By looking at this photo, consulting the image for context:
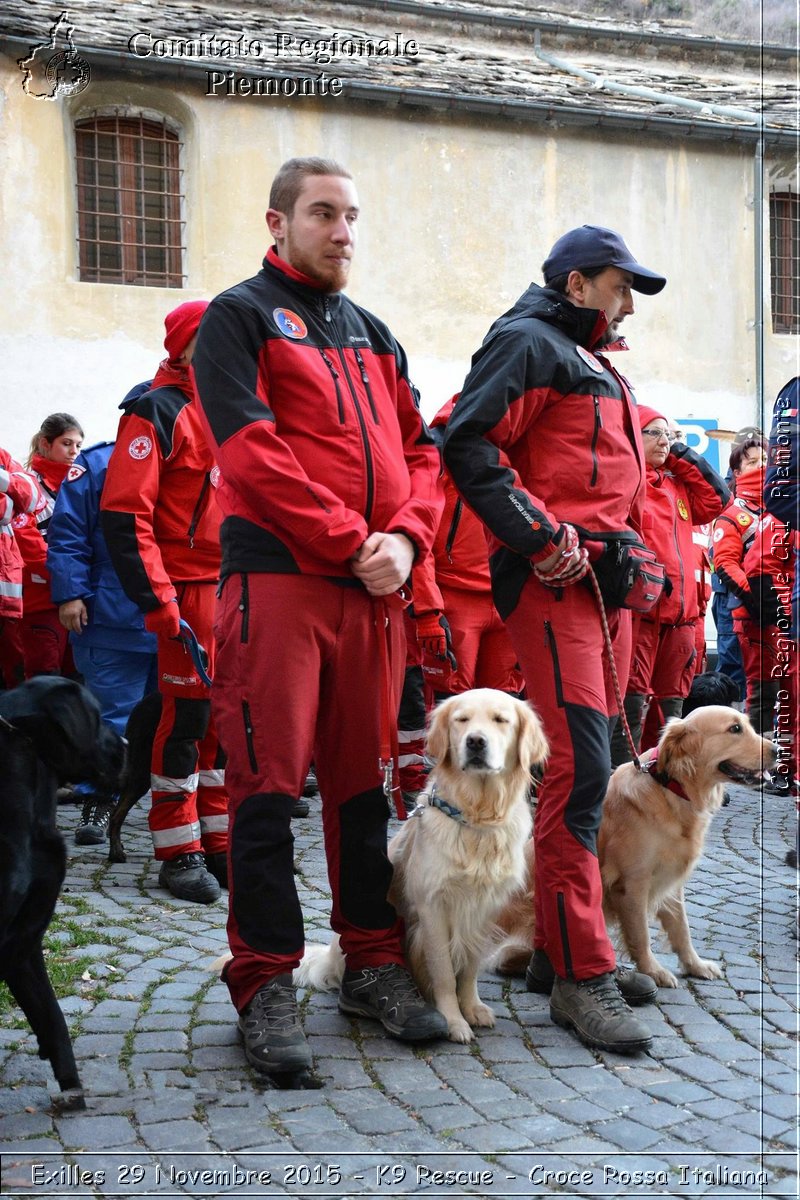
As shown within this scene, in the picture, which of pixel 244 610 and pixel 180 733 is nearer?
pixel 244 610

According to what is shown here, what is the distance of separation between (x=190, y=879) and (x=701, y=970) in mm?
2326

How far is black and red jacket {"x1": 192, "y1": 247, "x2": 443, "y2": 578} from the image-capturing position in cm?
363

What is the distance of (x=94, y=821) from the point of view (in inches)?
279

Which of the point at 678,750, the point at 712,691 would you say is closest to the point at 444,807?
the point at 678,750

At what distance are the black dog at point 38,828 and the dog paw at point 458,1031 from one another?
3.82 feet

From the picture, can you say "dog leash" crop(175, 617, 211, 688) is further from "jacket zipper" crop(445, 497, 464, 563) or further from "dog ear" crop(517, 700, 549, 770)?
"dog ear" crop(517, 700, 549, 770)

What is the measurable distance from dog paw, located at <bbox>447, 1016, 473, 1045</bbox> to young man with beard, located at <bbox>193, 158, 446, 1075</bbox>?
0.31ft

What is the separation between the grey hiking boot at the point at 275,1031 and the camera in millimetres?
3539

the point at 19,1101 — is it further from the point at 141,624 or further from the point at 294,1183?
the point at 141,624

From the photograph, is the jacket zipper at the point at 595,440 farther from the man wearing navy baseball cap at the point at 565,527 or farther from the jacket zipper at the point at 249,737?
the jacket zipper at the point at 249,737

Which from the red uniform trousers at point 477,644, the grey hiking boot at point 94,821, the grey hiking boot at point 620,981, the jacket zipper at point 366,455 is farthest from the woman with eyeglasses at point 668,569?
the jacket zipper at point 366,455

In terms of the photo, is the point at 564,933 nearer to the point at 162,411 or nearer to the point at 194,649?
the point at 194,649

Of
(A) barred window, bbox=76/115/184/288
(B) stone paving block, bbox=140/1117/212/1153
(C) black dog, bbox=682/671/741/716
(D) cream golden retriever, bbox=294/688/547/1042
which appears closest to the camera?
(B) stone paving block, bbox=140/1117/212/1153

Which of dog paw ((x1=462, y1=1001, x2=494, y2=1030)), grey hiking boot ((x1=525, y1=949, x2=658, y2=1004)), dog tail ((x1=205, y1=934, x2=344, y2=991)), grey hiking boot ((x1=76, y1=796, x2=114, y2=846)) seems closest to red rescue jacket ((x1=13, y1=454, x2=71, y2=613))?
grey hiking boot ((x1=76, y1=796, x2=114, y2=846))
